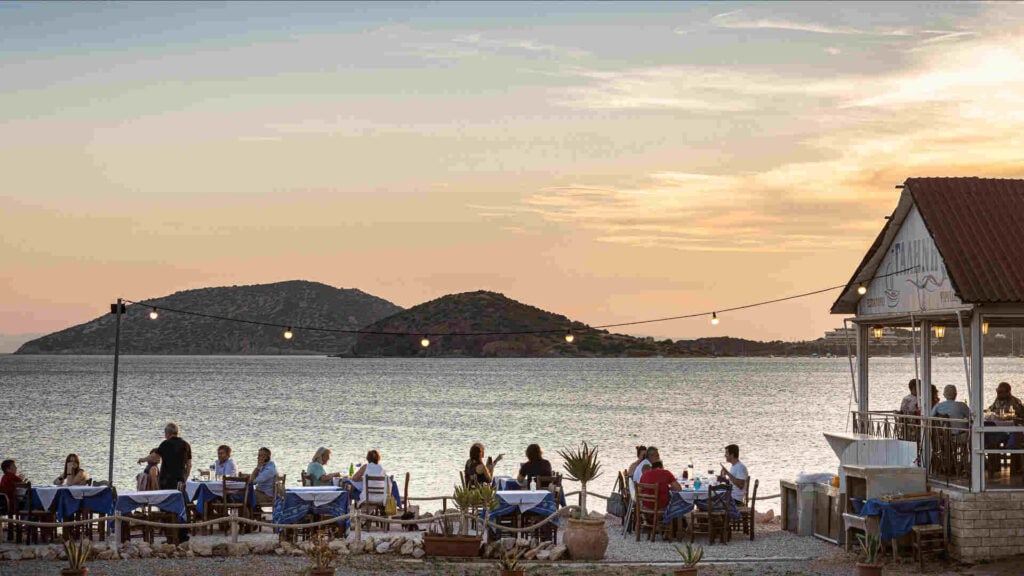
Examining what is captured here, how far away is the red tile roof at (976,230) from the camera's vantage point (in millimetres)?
15188

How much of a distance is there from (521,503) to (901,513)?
16.3 feet

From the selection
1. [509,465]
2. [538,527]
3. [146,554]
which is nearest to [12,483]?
[146,554]

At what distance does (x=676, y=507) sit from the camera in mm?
16375

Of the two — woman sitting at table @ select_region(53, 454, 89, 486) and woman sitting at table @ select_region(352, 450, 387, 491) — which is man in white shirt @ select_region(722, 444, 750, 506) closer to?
woman sitting at table @ select_region(352, 450, 387, 491)

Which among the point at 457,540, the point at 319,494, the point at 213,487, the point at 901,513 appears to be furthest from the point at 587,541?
the point at 213,487

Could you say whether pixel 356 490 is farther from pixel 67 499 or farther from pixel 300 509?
pixel 67 499

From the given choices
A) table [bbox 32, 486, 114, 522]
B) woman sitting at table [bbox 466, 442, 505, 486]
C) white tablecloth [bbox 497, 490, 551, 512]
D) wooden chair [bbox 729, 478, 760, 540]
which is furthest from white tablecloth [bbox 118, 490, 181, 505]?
wooden chair [bbox 729, 478, 760, 540]

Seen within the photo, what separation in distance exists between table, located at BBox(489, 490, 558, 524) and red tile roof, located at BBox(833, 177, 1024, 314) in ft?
20.1

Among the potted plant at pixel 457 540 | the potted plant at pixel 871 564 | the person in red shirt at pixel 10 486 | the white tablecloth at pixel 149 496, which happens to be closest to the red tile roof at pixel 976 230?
the potted plant at pixel 871 564

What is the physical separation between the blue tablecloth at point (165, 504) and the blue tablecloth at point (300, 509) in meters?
1.27

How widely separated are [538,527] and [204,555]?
171 inches

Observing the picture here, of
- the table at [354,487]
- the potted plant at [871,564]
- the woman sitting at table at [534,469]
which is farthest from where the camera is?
the table at [354,487]

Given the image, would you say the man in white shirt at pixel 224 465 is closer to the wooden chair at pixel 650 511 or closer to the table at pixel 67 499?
the table at pixel 67 499

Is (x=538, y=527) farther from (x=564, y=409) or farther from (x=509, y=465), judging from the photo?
(x=564, y=409)
